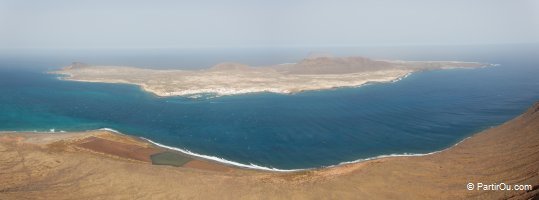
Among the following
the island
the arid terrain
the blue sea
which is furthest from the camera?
the island

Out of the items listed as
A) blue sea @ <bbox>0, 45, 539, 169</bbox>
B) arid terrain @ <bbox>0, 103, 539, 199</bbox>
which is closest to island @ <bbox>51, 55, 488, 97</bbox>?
blue sea @ <bbox>0, 45, 539, 169</bbox>

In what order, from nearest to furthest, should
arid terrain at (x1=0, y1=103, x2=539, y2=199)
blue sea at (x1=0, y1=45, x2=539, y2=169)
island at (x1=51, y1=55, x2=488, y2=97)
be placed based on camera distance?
arid terrain at (x1=0, y1=103, x2=539, y2=199), blue sea at (x1=0, y1=45, x2=539, y2=169), island at (x1=51, y1=55, x2=488, y2=97)

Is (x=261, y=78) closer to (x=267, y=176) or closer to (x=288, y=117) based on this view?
(x=288, y=117)

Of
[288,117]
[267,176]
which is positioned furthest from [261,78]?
[267,176]

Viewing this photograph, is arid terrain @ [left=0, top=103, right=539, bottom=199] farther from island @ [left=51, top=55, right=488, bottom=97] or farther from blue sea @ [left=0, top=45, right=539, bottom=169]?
island @ [left=51, top=55, right=488, bottom=97]

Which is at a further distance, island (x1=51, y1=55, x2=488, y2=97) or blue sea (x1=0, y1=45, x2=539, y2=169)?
island (x1=51, y1=55, x2=488, y2=97)

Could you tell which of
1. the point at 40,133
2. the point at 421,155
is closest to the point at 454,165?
the point at 421,155

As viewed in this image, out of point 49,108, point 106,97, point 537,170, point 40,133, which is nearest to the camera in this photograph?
point 537,170

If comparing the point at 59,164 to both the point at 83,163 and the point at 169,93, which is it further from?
the point at 169,93

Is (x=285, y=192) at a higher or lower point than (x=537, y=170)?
lower
